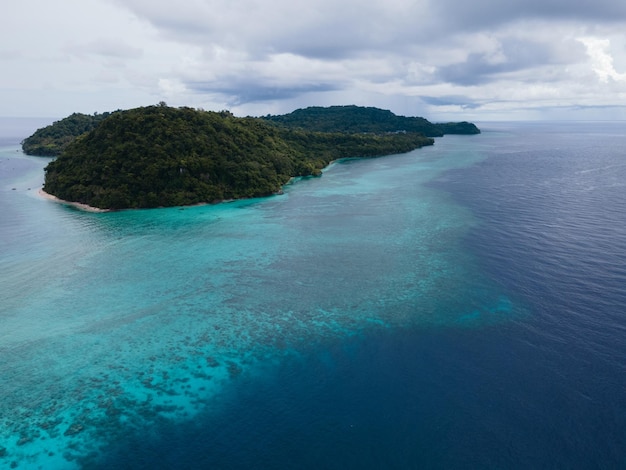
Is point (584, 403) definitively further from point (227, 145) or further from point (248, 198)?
point (227, 145)

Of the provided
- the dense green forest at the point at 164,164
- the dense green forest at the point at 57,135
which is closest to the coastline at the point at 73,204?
the dense green forest at the point at 164,164

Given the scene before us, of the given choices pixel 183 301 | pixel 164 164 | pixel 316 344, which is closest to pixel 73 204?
pixel 164 164

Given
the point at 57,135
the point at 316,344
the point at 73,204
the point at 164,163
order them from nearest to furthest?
1. the point at 316,344
2. the point at 73,204
3. the point at 164,163
4. the point at 57,135

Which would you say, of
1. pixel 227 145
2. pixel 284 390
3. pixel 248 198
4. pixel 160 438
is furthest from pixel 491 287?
pixel 227 145

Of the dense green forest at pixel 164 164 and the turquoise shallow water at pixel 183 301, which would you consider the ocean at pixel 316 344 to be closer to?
the turquoise shallow water at pixel 183 301

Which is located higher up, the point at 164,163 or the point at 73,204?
the point at 164,163

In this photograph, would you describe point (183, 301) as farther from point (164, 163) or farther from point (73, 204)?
point (73, 204)

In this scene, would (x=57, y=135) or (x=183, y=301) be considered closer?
(x=183, y=301)
